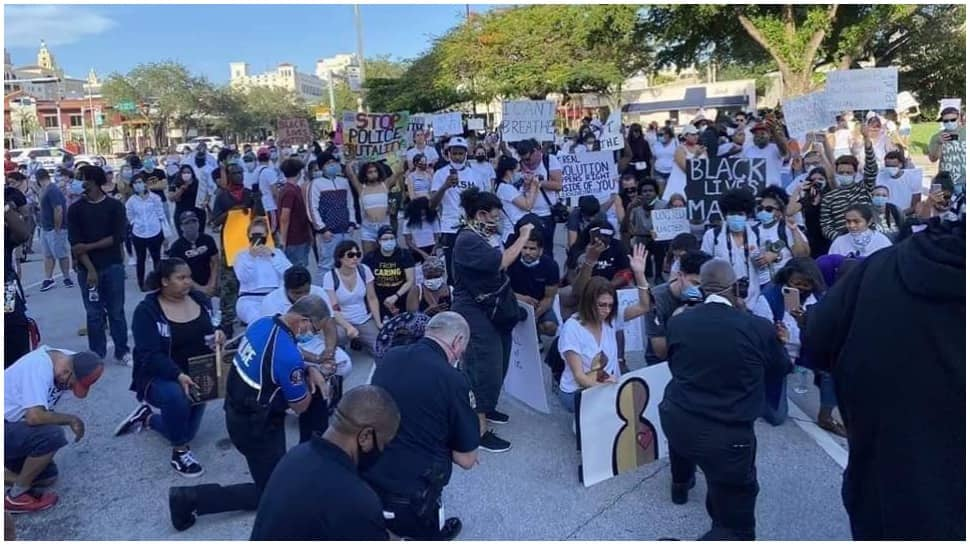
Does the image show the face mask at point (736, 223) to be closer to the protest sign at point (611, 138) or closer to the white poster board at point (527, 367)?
the white poster board at point (527, 367)

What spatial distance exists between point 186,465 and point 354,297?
7.96 ft

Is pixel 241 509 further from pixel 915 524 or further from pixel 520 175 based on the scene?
pixel 520 175

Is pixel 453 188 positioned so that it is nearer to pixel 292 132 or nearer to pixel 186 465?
pixel 186 465

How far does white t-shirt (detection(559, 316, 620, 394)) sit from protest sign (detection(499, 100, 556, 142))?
26.7 ft

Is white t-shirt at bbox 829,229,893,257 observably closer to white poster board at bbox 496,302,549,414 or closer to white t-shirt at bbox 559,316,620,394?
white t-shirt at bbox 559,316,620,394

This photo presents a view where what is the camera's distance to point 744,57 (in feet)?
110

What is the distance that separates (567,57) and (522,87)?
2384 mm

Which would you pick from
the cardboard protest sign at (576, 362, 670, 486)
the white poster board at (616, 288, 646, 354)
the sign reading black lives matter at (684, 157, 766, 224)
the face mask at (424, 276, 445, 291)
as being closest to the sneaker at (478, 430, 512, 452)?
the cardboard protest sign at (576, 362, 670, 486)

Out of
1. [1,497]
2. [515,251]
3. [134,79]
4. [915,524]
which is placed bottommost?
[1,497]

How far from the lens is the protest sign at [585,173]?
9906 mm

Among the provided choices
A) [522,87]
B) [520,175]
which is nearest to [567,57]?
[522,87]

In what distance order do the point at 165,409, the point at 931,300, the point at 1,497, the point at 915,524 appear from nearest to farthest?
1. the point at 931,300
2. the point at 915,524
3. the point at 1,497
4. the point at 165,409

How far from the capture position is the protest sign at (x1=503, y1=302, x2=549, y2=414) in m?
6.25

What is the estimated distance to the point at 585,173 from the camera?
32.6 ft
